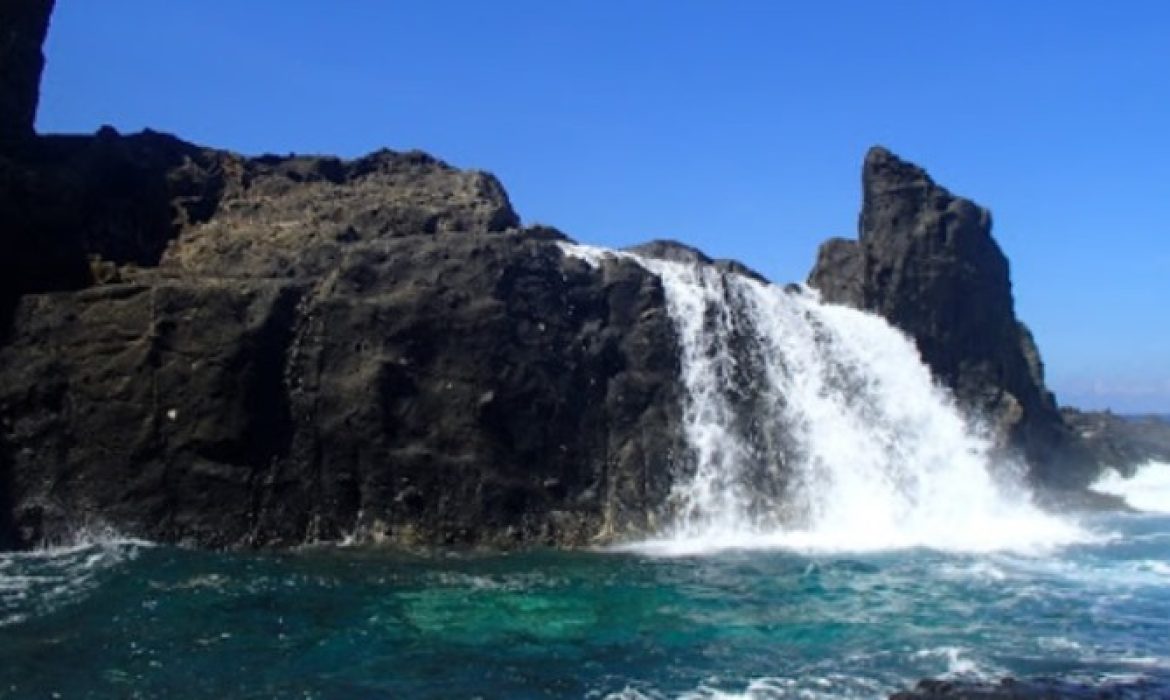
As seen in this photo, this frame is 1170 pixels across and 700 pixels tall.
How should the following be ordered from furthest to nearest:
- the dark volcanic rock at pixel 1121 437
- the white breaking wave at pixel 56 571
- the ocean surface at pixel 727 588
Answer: the dark volcanic rock at pixel 1121 437 → the white breaking wave at pixel 56 571 → the ocean surface at pixel 727 588

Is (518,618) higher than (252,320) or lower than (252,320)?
lower

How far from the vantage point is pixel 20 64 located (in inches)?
1008

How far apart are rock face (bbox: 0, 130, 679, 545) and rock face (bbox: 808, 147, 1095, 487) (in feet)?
42.6

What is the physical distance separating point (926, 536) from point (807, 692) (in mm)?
14359

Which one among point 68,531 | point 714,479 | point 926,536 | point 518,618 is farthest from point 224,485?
point 926,536

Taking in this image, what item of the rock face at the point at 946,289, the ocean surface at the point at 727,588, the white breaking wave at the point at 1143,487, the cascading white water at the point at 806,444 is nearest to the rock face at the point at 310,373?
the cascading white water at the point at 806,444

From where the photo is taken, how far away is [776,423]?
1111 inches

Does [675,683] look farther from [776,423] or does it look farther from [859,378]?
[859,378]

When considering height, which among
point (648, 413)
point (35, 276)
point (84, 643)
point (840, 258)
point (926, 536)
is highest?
point (840, 258)

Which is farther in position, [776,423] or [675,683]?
[776,423]

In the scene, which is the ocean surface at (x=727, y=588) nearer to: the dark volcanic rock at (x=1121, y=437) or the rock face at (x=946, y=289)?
the rock face at (x=946, y=289)

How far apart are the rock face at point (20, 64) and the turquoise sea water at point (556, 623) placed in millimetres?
10232

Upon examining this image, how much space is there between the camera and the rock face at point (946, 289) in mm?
37531

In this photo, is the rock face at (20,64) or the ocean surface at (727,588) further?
the rock face at (20,64)
